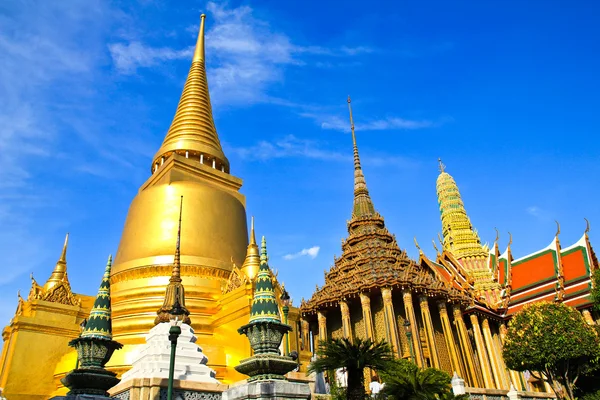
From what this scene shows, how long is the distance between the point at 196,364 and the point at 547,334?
14.9m

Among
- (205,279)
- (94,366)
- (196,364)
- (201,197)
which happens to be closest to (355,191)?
(201,197)

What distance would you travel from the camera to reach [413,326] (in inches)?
842

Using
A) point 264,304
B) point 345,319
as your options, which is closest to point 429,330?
point 345,319

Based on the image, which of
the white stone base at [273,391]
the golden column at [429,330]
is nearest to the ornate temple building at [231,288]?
the golden column at [429,330]

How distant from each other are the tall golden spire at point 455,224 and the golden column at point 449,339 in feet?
34.9

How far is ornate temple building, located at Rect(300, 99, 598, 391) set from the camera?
22.4 meters

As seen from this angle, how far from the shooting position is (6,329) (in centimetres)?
1731

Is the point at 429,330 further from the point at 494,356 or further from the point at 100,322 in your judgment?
the point at 100,322

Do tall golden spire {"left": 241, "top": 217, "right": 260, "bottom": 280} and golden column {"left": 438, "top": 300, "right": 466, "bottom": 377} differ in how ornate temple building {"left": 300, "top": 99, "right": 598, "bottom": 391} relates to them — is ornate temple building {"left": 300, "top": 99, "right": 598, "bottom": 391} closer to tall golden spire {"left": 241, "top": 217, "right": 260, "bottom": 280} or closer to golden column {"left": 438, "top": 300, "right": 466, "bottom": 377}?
golden column {"left": 438, "top": 300, "right": 466, "bottom": 377}

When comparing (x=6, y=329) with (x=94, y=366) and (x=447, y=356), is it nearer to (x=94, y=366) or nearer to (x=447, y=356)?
(x=94, y=366)

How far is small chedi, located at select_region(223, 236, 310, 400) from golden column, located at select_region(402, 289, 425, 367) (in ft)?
49.8

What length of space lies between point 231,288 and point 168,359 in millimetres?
8782

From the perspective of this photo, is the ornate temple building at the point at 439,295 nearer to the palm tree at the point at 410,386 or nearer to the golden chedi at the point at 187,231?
the golden chedi at the point at 187,231

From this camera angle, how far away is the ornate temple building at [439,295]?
22.4 metres
